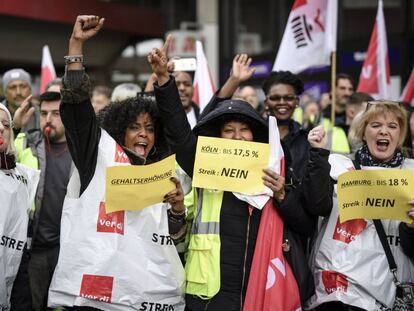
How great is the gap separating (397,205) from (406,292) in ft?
1.49

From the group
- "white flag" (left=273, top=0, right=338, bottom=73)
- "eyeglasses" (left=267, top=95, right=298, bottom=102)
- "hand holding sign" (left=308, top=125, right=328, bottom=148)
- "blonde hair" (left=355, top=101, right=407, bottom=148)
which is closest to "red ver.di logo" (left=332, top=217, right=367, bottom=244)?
"hand holding sign" (left=308, top=125, right=328, bottom=148)

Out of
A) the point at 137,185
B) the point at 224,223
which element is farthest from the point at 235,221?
the point at 137,185

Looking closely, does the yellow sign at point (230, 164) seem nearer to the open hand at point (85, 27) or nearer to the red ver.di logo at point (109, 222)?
the red ver.di logo at point (109, 222)

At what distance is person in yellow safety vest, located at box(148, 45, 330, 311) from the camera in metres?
3.75

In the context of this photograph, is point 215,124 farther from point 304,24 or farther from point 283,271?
point 304,24

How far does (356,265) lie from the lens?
3.78 metres

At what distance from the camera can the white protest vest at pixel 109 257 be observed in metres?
3.61

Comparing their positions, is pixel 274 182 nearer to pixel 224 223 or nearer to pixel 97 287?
pixel 224 223

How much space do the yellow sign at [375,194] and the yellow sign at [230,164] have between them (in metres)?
0.45

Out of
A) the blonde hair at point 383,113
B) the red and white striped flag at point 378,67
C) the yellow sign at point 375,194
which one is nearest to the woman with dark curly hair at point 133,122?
the yellow sign at point 375,194

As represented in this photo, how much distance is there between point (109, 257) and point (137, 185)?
0.39 metres

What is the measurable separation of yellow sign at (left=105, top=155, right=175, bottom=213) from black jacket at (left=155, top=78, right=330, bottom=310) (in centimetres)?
22

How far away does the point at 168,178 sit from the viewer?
377cm

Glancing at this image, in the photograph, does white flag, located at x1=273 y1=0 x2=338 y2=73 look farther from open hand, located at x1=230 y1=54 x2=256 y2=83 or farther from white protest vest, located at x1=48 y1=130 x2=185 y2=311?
white protest vest, located at x1=48 y1=130 x2=185 y2=311
